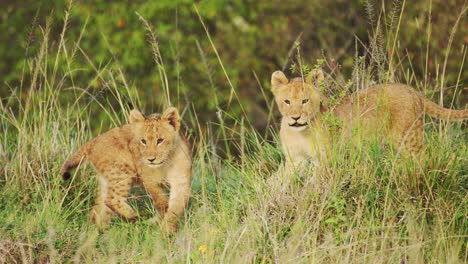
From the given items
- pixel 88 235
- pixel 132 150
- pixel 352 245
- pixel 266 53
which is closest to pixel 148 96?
pixel 266 53

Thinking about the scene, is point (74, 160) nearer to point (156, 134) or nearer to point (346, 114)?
point (156, 134)

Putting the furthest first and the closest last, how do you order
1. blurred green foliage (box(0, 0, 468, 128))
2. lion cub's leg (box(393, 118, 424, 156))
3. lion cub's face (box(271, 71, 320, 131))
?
blurred green foliage (box(0, 0, 468, 128)) → lion cub's leg (box(393, 118, 424, 156)) → lion cub's face (box(271, 71, 320, 131))

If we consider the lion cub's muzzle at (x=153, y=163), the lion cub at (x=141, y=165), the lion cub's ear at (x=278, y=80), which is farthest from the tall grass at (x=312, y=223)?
the lion cub's ear at (x=278, y=80)

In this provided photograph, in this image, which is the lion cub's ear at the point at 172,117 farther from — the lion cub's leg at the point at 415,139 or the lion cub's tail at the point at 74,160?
the lion cub's leg at the point at 415,139

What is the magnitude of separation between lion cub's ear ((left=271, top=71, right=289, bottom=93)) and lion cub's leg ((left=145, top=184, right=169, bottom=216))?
107 cm

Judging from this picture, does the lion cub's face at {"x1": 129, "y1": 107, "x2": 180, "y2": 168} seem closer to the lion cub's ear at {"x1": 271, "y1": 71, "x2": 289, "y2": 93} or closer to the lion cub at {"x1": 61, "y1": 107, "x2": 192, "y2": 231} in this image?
the lion cub at {"x1": 61, "y1": 107, "x2": 192, "y2": 231}

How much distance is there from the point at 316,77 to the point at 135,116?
1.32 m

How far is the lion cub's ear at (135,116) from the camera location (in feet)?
25.9

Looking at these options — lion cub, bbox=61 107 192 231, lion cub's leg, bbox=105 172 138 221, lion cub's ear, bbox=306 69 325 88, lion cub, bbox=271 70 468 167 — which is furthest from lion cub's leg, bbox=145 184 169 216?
lion cub's ear, bbox=306 69 325 88

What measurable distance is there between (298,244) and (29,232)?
5.80ft

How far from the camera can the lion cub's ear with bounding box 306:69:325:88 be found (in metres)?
7.30

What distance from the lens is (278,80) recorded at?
25.7 feet

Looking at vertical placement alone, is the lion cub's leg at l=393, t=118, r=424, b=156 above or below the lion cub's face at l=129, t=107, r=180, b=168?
below

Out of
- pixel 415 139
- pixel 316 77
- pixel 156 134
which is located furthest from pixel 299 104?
pixel 156 134
